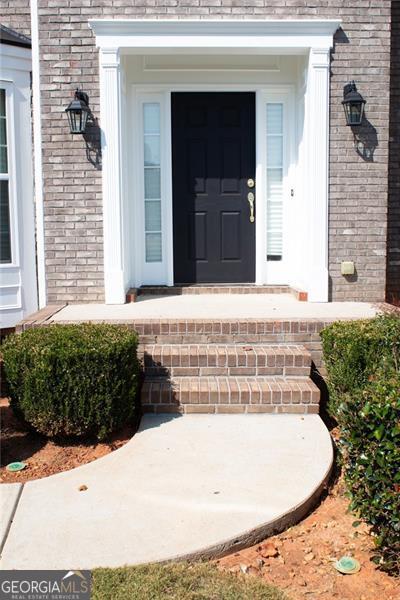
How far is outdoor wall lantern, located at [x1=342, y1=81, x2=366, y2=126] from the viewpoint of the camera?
6.47 meters

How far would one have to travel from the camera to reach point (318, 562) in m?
2.92

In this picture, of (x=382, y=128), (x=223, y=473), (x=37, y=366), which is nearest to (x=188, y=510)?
(x=223, y=473)

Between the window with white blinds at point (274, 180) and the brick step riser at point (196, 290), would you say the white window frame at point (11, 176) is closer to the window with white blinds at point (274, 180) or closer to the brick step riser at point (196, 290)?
the brick step riser at point (196, 290)

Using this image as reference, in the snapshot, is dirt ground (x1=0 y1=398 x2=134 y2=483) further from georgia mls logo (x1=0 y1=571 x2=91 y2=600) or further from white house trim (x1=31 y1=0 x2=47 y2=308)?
white house trim (x1=31 y1=0 x2=47 y2=308)

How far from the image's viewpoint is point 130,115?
7258 mm

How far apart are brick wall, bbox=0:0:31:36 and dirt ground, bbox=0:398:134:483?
190 inches

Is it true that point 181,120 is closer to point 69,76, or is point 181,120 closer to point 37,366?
point 69,76

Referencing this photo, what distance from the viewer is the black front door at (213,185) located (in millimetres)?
7375

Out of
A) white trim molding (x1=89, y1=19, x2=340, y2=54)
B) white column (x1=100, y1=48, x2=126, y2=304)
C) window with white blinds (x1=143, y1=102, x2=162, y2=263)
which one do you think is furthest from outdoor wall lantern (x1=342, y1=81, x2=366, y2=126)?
white column (x1=100, y1=48, x2=126, y2=304)

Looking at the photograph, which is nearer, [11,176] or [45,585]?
[45,585]

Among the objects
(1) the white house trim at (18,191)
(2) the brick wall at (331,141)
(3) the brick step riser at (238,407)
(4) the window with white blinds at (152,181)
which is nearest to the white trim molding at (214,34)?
(2) the brick wall at (331,141)

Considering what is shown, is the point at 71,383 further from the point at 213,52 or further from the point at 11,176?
the point at 213,52

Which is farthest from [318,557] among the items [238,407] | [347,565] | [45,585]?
[238,407]

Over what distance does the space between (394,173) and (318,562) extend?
5.61 metres
